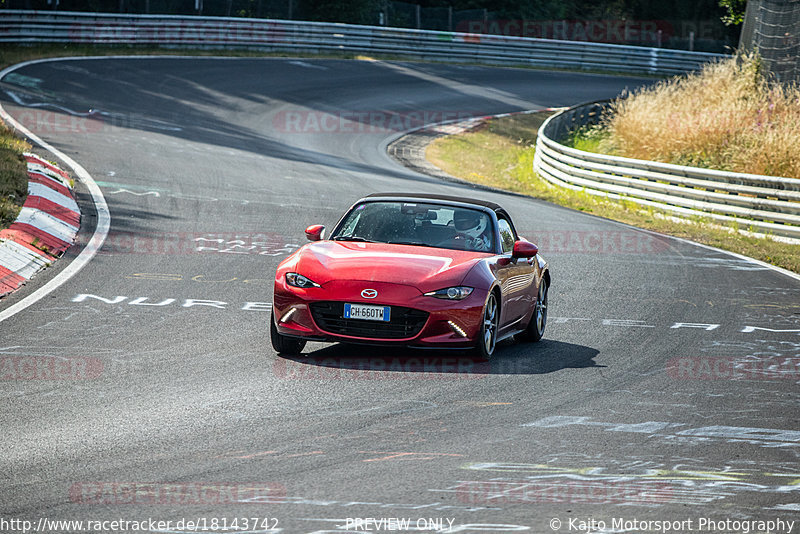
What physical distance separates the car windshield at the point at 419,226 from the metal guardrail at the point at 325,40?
97.2 feet

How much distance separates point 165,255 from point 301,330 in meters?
5.58

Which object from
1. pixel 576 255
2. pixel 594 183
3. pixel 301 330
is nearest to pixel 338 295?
pixel 301 330

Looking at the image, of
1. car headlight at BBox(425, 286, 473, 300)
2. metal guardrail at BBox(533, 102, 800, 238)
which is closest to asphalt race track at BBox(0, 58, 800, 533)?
car headlight at BBox(425, 286, 473, 300)

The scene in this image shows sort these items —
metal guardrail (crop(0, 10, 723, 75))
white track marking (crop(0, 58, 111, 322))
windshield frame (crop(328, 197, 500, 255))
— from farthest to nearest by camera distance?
metal guardrail (crop(0, 10, 723, 75)) < white track marking (crop(0, 58, 111, 322)) < windshield frame (crop(328, 197, 500, 255))

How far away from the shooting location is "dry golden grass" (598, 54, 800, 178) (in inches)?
925

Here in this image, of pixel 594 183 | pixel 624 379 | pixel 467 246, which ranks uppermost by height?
pixel 467 246

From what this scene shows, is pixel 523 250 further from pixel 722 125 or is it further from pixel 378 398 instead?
pixel 722 125

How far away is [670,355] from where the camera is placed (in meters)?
10.2

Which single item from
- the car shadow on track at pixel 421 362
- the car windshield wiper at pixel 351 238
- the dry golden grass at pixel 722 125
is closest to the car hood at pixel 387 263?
the car windshield wiper at pixel 351 238

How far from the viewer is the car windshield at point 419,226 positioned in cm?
1030

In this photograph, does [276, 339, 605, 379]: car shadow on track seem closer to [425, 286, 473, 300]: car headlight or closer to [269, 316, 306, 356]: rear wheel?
[269, 316, 306, 356]: rear wheel

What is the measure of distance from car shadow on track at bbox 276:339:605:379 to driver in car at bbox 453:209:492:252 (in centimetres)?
98

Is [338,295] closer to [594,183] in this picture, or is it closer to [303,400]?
[303,400]

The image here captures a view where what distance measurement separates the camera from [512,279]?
1027cm
